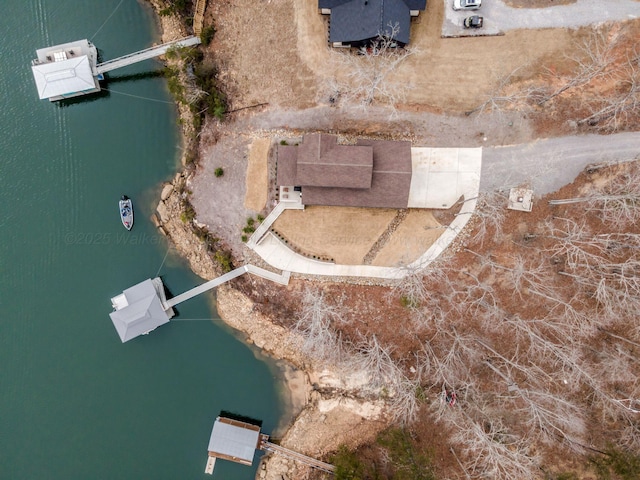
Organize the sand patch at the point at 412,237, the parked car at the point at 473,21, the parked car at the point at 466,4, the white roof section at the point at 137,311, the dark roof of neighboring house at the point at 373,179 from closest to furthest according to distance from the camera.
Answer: the dark roof of neighboring house at the point at 373,179, the parked car at the point at 466,4, the parked car at the point at 473,21, the sand patch at the point at 412,237, the white roof section at the point at 137,311

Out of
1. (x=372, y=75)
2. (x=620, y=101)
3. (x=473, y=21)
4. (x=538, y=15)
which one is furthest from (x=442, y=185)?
(x=538, y=15)

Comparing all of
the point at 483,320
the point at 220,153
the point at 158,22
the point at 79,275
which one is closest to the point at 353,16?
the point at 220,153

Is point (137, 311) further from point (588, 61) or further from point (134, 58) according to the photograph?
point (588, 61)

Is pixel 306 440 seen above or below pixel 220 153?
below

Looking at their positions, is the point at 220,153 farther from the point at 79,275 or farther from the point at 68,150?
the point at 79,275

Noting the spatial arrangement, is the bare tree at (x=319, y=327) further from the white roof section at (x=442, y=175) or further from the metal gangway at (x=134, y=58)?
the metal gangway at (x=134, y=58)

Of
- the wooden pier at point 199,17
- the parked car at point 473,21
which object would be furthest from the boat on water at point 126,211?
the parked car at point 473,21
